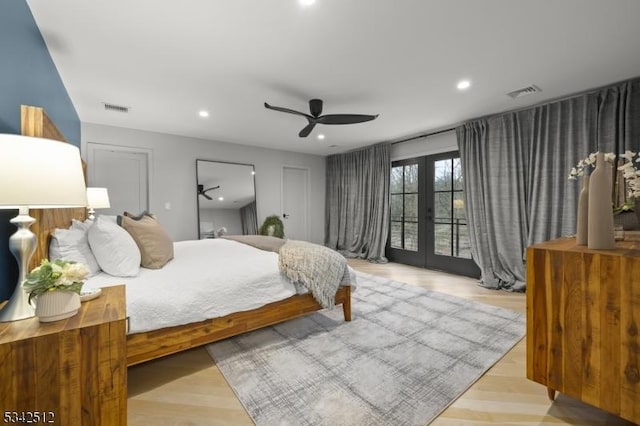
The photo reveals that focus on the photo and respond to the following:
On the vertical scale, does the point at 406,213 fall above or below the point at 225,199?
below

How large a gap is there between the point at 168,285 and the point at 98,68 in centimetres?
207

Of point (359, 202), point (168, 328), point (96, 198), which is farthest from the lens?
point (359, 202)

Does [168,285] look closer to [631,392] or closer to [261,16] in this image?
[261,16]

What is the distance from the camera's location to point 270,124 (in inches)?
157

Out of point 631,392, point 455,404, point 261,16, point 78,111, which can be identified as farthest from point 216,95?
point 631,392

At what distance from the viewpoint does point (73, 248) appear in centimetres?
178

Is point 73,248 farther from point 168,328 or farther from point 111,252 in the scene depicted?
point 168,328

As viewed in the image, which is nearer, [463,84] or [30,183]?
[30,183]

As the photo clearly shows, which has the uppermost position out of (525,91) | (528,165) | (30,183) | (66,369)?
(525,91)

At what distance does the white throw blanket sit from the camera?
2299 millimetres

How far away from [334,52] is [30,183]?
6.70 ft

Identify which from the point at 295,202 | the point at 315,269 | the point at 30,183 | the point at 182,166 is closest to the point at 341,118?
the point at 315,269

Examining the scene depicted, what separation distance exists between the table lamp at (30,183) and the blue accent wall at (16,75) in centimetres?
3

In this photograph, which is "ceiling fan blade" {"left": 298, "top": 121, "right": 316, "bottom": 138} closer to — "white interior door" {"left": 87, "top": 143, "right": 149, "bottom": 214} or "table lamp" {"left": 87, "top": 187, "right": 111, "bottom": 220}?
"table lamp" {"left": 87, "top": 187, "right": 111, "bottom": 220}
